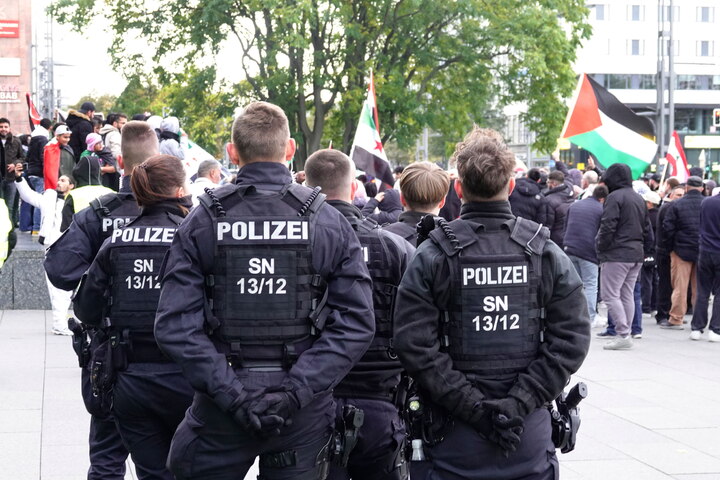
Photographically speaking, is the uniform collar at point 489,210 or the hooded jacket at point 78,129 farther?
the hooded jacket at point 78,129

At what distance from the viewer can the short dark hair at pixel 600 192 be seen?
44.0 feet

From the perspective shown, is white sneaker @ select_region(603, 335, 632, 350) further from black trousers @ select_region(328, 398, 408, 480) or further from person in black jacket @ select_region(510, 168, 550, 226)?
black trousers @ select_region(328, 398, 408, 480)

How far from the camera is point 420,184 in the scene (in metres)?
5.33

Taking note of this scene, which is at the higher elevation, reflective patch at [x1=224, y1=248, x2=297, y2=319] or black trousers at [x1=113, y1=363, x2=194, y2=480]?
reflective patch at [x1=224, y1=248, x2=297, y2=319]

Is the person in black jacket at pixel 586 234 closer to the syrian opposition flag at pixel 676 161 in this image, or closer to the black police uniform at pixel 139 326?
the syrian opposition flag at pixel 676 161

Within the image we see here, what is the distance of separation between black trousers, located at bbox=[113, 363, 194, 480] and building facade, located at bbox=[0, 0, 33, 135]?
1181 inches

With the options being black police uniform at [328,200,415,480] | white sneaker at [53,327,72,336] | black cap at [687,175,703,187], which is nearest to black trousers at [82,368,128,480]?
black police uniform at [328,200,415,480]

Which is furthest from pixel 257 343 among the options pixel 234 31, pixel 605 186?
pixel 234 31

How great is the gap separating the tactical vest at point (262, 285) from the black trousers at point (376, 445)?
2.54ft

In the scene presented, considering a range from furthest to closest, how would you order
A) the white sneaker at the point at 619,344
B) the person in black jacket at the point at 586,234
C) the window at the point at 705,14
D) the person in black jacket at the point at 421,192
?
the window at the point at 705,14 < the person in black jacket at the point at 586,234 < the white sneaker at the point at 619,344 < the person in black jacket at the point at 421,192

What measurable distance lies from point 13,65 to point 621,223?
2575 centimetres

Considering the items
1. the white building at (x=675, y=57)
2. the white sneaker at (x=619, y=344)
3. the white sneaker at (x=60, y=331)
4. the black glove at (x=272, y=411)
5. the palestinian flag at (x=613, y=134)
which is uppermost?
the white building at (x=675, y=57)

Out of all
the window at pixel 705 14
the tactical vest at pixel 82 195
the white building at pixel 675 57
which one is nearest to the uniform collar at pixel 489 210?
the tactical vest at pixel 82 195

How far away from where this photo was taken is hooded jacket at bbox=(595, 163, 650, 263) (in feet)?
39.1
